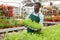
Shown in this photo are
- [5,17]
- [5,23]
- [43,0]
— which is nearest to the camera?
[5,23]

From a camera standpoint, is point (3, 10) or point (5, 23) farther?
point (3, 10)

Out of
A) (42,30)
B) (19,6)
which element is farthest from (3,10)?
(42,30)

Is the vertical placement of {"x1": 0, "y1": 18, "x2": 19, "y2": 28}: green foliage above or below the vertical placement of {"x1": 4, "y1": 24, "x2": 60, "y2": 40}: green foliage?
below

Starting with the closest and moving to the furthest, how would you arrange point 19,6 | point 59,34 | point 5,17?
1. point 59,34
2. point 5,17
3. point 19,6

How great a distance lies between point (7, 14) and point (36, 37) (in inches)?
577

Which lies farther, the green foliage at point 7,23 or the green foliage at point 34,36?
the green foliage at point 7,23

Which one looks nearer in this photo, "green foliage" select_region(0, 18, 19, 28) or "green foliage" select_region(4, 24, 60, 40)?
"green foliage" select_region(4, 24, 60, 40)

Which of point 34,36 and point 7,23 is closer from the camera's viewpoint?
point 34,36

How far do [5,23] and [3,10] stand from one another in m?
2.36

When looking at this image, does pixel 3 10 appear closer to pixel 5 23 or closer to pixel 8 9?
pixel 8 9

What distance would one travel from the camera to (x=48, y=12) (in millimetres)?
24234

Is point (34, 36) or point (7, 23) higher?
point (34, 36)

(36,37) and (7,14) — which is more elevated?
(36,37)

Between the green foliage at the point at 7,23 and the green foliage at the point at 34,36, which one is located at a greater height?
the green foliage at the point at 34,36
